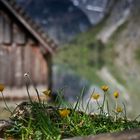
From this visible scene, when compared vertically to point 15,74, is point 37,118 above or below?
above

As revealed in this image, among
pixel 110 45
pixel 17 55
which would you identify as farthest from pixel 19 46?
pixel 110 45

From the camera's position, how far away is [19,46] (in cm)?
2480

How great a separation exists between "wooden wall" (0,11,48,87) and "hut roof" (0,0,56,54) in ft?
1.18

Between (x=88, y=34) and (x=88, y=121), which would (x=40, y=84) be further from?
(x=88, y=34)

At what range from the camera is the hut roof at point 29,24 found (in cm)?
2422

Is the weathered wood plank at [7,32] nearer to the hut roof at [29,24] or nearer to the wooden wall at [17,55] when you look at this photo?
the wooden wall at [17,55]

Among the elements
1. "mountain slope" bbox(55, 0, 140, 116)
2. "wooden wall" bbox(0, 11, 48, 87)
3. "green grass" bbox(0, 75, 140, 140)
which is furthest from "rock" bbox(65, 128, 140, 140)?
"mountain slope" bbox(55, 0, 140, 116)

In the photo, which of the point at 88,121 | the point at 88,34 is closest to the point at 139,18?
the point at 88,34

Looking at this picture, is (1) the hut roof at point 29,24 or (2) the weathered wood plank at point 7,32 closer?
(1) the hut roof at point 29,24

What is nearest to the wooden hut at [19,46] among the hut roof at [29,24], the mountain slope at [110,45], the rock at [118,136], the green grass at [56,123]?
the hut roof at [29,24]

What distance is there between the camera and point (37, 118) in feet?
17.3

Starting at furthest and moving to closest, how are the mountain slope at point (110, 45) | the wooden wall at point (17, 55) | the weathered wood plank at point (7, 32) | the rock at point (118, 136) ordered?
the mountain slope at point (110, 45) → the wooden wall at point (17, 55) → the weathered wood plank at point (7, 32) → the rock at point (118, 136)

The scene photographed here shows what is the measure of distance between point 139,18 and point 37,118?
5335 inches

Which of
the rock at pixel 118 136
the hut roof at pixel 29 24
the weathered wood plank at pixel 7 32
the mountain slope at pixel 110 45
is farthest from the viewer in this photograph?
the mountain slope at pixel 110 45
